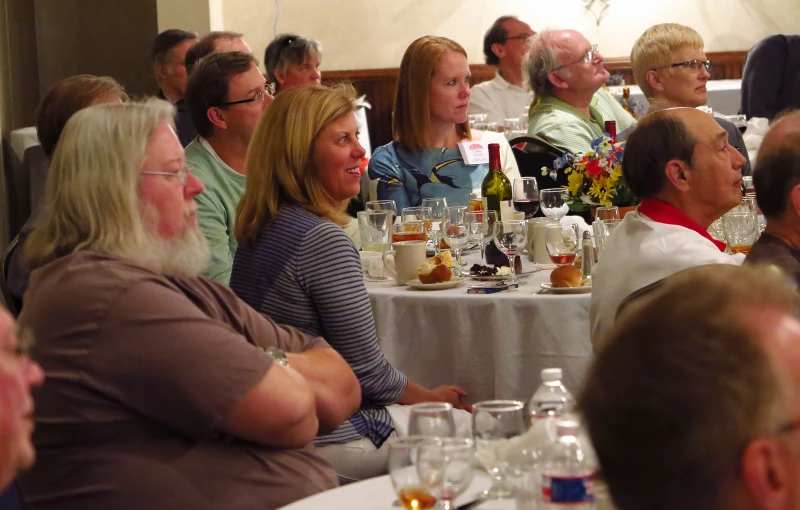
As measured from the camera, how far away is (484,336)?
3.21m

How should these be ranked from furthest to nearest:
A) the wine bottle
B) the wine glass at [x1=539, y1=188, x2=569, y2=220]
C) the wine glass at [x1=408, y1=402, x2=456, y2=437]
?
the wine bottle, the wine glass at [x1=539, y1=188, x2=569, y2=220], the wine glass at [x1=408, y1=402, x2=456, y2=437]

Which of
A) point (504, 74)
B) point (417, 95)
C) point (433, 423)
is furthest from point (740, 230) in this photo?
point (504, 74)

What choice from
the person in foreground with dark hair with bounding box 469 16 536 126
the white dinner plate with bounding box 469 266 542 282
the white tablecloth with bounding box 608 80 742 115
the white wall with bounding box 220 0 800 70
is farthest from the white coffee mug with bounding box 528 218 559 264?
the white wall with bounding box 220 0 800 70

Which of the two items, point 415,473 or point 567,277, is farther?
point 567,277

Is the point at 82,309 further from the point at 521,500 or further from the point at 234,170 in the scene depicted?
the point at 234,170

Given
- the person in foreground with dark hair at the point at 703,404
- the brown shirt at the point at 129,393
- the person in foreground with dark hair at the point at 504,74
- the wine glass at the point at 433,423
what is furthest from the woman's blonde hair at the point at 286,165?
the person in foreground with dark hair at the point at 504,74

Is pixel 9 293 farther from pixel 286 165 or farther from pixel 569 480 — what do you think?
pixel 569 480

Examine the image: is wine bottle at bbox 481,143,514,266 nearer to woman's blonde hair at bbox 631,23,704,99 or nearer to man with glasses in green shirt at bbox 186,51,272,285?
man with glasses in green shirt at bbox 186,51,272,285

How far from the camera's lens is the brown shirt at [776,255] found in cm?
236

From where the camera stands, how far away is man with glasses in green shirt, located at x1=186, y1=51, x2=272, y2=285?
3.91m

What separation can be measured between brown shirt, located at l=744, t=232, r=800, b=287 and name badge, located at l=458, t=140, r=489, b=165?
8.41ft

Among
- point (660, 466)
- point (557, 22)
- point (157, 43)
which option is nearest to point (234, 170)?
point (157, 43)

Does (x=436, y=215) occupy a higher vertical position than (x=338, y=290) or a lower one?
lower

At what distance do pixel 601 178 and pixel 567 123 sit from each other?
1.84 metres
